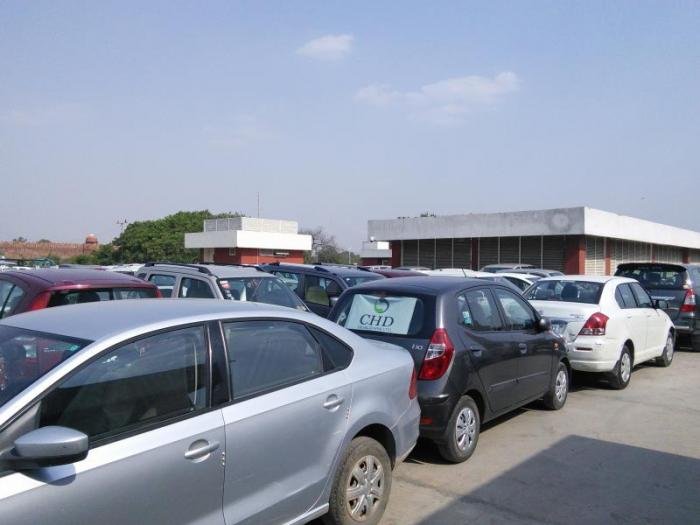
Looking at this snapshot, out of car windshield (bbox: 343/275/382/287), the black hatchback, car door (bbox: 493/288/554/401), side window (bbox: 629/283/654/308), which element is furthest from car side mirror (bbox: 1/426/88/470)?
side window (bbox: 629/283/654/308)

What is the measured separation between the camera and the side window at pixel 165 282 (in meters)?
9.08

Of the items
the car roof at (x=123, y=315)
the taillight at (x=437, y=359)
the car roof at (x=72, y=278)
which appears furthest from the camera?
the car roof at (x=72, y=278)

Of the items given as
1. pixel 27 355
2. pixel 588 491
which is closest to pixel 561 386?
pixel 588 491

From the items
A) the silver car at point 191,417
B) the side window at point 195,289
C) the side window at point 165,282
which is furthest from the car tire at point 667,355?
the side window at point 165,282

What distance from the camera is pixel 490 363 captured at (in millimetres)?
5949

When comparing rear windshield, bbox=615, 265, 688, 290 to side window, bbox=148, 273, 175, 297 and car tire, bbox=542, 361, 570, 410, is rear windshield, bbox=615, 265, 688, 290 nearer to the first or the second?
car tire, bbox=542, 361, 570, 410

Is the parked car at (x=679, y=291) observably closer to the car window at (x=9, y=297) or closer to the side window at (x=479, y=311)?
the side window at (x=479, y=311)

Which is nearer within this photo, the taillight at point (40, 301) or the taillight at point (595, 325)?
the taillight at point (40, 301)

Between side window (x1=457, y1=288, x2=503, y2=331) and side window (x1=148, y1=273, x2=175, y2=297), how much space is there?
4826mm

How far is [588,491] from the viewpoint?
5.01 m

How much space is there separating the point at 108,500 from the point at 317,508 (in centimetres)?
151

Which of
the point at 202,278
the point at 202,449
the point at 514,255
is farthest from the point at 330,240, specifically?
the point at 202,449

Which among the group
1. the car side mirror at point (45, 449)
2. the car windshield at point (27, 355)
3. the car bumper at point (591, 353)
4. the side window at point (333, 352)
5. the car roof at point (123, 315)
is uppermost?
the car roof at point (123, 315)

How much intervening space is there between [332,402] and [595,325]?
5.82m
